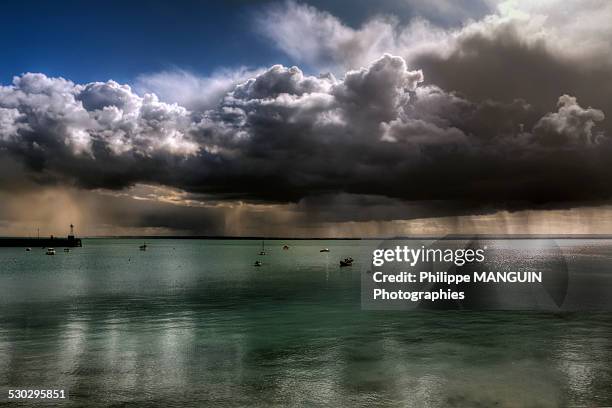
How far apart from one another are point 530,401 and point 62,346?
1232 inches

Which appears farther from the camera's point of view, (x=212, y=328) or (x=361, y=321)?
(x=361, y=321)

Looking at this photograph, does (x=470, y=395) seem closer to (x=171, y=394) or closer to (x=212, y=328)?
(x=171, y=394)

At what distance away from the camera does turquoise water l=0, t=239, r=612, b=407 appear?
2509 cm

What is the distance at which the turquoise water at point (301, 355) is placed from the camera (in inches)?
988

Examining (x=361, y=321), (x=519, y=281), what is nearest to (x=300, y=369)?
(x=361, y=321)

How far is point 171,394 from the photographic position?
2509 cm

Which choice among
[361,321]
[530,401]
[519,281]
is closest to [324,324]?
[361,321]

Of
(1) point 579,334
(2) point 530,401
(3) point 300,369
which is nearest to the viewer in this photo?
(2) point 530,401

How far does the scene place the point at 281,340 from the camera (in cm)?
3947

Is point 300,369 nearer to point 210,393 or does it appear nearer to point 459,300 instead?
point 210,393

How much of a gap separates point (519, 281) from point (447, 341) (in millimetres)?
67728

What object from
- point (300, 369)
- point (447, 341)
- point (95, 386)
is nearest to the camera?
point (95, 386)

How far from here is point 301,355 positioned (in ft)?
111

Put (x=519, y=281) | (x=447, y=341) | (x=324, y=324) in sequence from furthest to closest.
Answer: (x=519, y=281) → (x=324, y=324) → (x=447, y=341)
